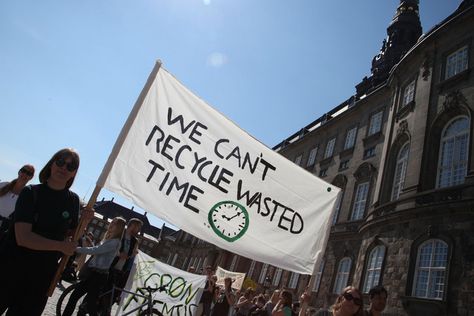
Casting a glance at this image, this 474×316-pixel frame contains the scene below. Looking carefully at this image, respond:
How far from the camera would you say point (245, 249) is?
185 inches

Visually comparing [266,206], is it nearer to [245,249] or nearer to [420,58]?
[245,249]

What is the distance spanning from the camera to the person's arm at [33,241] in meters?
2.59

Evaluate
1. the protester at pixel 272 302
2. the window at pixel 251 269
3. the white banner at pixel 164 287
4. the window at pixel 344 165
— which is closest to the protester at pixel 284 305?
the protester at pixel 272 302

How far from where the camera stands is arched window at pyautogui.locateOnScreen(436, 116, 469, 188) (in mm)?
14610

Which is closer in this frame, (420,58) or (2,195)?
(2,195)

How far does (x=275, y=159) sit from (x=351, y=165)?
805 inches

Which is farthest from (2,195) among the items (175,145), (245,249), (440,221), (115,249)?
(440,221)

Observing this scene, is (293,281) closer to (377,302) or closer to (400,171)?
(400,171)

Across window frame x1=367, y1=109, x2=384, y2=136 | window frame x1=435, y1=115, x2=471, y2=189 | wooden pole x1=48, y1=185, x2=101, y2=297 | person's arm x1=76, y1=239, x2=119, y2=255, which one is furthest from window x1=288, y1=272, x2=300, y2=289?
wooden pole x1=48, y1=185, x2=101, y2=297

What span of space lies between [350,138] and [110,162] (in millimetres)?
24974

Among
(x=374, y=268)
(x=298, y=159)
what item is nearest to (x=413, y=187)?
(x=374, y=268)

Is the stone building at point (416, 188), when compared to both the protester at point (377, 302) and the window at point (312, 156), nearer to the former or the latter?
the window at point (312, 156)

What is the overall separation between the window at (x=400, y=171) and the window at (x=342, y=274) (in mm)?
4694

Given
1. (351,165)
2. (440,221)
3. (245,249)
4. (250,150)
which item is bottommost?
(245,249)
